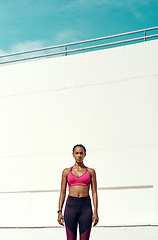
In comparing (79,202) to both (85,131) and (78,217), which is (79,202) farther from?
(85,131)

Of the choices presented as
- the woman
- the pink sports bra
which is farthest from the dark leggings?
the pink sports bra

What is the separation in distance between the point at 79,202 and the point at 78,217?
0.21 metres

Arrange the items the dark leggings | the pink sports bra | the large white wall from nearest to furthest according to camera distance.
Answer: the dark leggings
the pink sports bra
the large white wall

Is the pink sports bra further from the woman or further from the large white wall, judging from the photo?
the large white wall

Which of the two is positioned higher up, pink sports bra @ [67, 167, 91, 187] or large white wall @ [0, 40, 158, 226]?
large white wall @ [0, 40, 158, 226]

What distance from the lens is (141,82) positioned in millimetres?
15391

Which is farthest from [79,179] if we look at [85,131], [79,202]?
[85,131]

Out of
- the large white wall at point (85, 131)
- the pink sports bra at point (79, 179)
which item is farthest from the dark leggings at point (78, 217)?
the large white wall at point (85, 131)

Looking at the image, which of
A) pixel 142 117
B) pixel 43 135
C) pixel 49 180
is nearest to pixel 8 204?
pixel 49 180

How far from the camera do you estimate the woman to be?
18.0 ft

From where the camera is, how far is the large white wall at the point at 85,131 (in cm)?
1488

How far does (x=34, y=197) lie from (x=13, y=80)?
510 centimetres

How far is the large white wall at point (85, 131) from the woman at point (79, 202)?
9.39m

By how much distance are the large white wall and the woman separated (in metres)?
9.39
